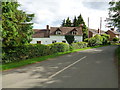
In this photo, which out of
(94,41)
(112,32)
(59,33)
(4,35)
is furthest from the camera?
(112,32)

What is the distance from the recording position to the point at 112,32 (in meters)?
79.8

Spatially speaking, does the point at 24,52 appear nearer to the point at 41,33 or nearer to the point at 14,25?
the point at 14,25

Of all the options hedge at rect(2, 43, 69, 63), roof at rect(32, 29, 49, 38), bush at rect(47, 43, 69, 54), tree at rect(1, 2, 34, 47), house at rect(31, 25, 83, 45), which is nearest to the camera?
tree at rect(1, 2, 34, 47)

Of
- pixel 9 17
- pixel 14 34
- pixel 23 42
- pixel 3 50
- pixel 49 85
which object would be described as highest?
pixel 9 17

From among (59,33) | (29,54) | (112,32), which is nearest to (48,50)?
(29,54)

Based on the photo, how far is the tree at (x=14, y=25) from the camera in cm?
1127

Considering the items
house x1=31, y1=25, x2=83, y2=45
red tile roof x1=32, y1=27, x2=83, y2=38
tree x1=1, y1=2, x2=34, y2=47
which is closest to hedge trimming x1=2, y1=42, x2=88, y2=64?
tree x1=1, y1=2, x2=34, y2=47

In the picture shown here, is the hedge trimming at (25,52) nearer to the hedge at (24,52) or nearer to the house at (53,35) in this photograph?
the hedge at (24,52)

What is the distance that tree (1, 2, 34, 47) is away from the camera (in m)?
11.3

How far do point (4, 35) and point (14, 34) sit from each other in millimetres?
1136

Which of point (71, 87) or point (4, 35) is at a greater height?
point (4, 35)

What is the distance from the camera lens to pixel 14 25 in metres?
12.0

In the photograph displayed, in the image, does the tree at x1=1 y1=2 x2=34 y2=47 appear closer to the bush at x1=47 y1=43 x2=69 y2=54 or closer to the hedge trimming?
the hedge trimming

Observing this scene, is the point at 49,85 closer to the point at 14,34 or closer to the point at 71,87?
the point at 71,87
